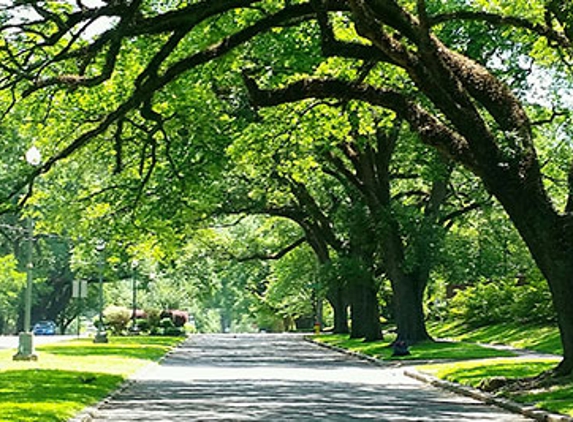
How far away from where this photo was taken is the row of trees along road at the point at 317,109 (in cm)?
1834

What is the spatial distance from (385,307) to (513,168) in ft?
173

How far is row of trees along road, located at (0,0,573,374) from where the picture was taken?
18.3 m

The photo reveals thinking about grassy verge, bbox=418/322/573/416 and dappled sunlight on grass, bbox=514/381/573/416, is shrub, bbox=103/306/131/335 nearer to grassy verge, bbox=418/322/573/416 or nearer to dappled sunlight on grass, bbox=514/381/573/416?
grassy verge, bbox=418/322/573/416

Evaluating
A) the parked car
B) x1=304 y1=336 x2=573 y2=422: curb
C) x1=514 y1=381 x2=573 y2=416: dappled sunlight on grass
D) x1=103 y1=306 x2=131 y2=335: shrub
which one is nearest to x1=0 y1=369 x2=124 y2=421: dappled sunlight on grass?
x1=304 y1=336 x2=573 y2=422: curb

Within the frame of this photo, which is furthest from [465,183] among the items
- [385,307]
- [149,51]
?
[385,307]

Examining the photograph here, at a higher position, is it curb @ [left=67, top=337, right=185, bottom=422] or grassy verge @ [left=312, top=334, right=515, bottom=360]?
grassy verge @ [left=312, top=334, right=515, bottom=360]

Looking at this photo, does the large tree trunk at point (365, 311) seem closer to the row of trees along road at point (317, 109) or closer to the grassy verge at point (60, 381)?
the row of trees along road at point (317, 109)

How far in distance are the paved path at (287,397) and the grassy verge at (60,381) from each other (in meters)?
0.57

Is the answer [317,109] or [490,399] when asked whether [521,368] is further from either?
[317,109]

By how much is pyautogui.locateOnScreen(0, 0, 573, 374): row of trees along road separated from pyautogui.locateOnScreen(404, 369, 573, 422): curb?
60.7 inches

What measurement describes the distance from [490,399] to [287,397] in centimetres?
375

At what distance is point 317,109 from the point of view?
25.3 m

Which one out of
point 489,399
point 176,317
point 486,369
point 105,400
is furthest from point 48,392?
point 176,317

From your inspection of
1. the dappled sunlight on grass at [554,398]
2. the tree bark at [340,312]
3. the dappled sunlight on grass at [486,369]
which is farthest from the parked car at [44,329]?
the dappled sunlight on grass at [554,398]
